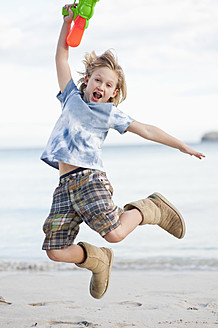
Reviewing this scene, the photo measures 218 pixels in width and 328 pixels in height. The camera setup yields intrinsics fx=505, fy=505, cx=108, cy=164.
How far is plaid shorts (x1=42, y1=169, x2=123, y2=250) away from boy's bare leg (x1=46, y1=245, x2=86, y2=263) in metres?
0.04

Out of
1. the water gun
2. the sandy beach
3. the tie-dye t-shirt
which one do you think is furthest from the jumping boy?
the sandy beach

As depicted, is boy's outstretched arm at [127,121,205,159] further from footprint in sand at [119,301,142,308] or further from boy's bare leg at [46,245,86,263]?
footprint in sand at [119,301,142,308]

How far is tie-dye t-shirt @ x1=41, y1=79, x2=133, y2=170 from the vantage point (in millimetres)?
3644

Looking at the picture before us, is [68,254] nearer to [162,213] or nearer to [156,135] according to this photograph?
[162,213]

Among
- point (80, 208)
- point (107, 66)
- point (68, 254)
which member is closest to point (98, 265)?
point (68, 254)

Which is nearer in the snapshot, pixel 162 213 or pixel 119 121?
pixel 119 121

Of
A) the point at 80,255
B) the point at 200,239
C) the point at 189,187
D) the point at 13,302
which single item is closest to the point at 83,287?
the point at 13,302

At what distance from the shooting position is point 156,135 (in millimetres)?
3621

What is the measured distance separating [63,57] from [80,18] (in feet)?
1.09

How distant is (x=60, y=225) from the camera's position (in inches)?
145

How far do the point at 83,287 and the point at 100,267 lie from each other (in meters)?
1.85

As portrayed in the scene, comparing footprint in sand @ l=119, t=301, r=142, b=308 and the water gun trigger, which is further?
footprint in sand @ l=119, t=301, r=142, b=308

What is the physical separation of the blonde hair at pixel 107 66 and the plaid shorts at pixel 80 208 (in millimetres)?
670

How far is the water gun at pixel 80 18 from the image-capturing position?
142 inches
